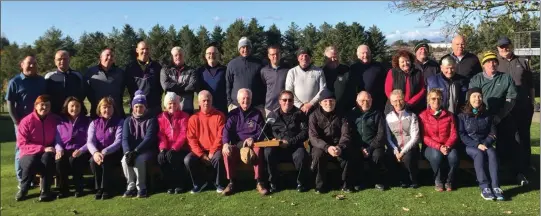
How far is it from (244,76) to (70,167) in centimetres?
287

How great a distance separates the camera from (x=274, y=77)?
6.84 m

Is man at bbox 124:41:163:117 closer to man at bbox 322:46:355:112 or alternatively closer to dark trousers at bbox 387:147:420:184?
man at bbox 322:46:355:112

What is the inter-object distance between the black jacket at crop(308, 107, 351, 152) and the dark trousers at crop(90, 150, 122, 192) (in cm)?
281

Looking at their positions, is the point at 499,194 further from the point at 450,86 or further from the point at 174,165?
the point at 174,165

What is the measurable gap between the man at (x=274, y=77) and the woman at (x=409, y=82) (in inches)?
63.9

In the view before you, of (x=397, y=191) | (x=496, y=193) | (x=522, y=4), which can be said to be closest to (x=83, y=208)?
(x=397, y=191)

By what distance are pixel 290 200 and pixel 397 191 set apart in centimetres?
146

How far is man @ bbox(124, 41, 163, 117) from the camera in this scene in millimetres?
6912

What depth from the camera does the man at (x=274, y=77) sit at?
6.79 metres

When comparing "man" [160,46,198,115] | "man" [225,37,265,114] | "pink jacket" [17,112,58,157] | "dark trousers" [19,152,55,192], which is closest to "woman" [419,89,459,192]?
"man" [225,37,265,114]

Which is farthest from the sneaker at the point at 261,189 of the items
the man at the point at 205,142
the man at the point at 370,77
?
the man at the point at 370,77

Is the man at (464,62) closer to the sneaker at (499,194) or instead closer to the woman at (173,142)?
the sneaker at (499,194)

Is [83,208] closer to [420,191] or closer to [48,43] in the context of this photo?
[420,191]

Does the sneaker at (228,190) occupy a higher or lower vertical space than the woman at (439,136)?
lower
